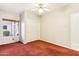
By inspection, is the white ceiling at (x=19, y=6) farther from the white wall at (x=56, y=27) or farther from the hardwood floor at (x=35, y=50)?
the hardwood floor at (x=35, y=50)

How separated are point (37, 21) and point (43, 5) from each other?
7.3 inches

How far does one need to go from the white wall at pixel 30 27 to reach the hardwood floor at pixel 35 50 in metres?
0.06

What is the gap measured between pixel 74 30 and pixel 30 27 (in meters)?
0.50

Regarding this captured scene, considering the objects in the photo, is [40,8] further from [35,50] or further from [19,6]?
[35,50]

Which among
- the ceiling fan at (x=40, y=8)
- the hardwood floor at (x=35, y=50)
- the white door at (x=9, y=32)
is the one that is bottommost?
the hardwood floor at (x=35, y=50)

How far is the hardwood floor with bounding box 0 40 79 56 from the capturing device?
0.82m

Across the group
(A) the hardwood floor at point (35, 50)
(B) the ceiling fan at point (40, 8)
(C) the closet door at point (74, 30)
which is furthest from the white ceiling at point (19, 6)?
(A) the hardwood floor at point (35, 50)

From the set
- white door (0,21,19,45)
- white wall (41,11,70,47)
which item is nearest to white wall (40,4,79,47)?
white wall (41,11,70,47)

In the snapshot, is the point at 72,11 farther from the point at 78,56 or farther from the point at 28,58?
the point at 28,58

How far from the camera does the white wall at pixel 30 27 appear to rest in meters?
0.85

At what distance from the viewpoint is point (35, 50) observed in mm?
866

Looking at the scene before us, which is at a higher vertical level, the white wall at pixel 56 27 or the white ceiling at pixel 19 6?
the white ceiling at pixel 19 6

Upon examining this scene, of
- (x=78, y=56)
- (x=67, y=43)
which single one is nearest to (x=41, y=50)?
(x=67, y=43)

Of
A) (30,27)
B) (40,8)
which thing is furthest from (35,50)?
(40,8)
